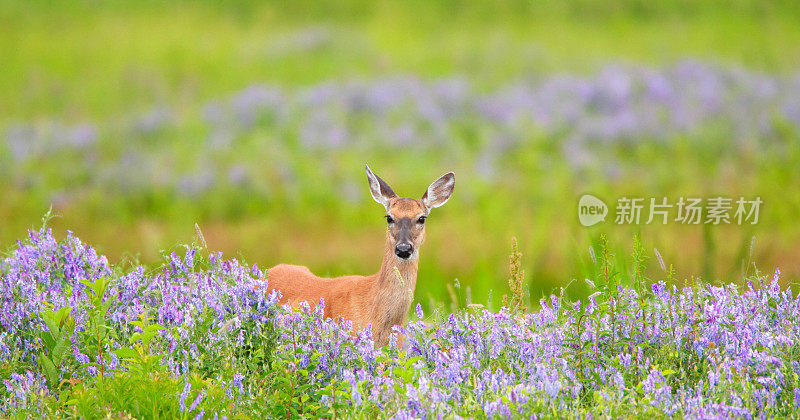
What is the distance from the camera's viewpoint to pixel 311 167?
16.7 metres

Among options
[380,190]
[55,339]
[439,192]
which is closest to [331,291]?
[380,190]

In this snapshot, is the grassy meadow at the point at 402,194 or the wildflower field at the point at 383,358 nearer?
the wildflower field at the point at 383,358

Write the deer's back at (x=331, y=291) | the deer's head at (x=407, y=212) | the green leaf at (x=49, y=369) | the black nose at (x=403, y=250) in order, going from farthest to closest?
the deer's back at (x=331, y=291)
the deer's head at (x=407, y=212)
the black nose at (x=403, y=250)
the green leaf at (x=49, y=369)

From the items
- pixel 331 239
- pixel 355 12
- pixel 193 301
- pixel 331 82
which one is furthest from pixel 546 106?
pixel 193 301

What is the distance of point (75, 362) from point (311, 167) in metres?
11.7

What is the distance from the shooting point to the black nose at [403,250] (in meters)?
6.49

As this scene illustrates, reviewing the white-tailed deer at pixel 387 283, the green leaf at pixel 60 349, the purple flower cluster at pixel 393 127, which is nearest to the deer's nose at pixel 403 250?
the white-tailed deer at pixel 387 283

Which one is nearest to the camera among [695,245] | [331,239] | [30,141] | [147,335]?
[147,335]

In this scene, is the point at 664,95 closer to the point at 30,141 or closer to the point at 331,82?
the point at 331,82

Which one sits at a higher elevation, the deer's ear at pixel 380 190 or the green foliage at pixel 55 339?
the deer's ear at pixel 380 190

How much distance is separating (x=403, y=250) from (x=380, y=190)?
0.71 meters

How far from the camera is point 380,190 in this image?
704 cm

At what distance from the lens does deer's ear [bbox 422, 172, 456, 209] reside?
22.8 ft

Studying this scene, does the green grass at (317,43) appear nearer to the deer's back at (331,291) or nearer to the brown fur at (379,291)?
the deer's back at (331,291)
